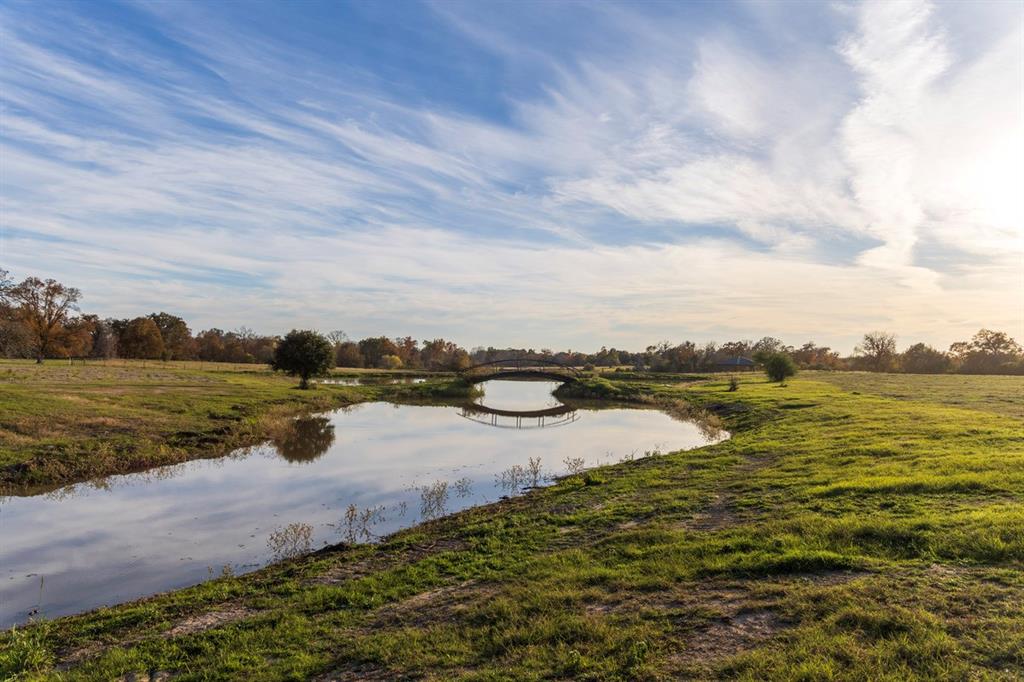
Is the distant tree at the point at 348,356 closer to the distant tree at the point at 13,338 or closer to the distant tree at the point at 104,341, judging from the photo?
the distant tree at the point at 104,341

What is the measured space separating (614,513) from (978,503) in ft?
24.2

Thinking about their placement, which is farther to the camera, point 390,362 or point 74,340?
point 390,362

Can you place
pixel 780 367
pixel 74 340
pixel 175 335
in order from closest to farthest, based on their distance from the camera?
pixel 780 367, pixel 74 340, pixel 175 335

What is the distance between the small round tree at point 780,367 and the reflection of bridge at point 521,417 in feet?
79.6

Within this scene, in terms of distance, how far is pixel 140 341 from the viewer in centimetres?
8869

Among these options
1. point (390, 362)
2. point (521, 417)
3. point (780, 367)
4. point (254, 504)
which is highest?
point (780, 367)

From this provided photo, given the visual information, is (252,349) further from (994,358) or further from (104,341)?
(994,358)

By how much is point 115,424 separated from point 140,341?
255 feet

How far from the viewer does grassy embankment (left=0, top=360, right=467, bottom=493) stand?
19286 millimetres

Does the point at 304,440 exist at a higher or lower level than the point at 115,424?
lower

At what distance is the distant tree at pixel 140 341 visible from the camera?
88125 millimetres

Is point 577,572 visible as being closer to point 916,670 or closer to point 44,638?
point 916,670

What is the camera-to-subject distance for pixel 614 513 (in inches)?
527

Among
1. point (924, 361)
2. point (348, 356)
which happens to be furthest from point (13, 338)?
point (924, 361)
